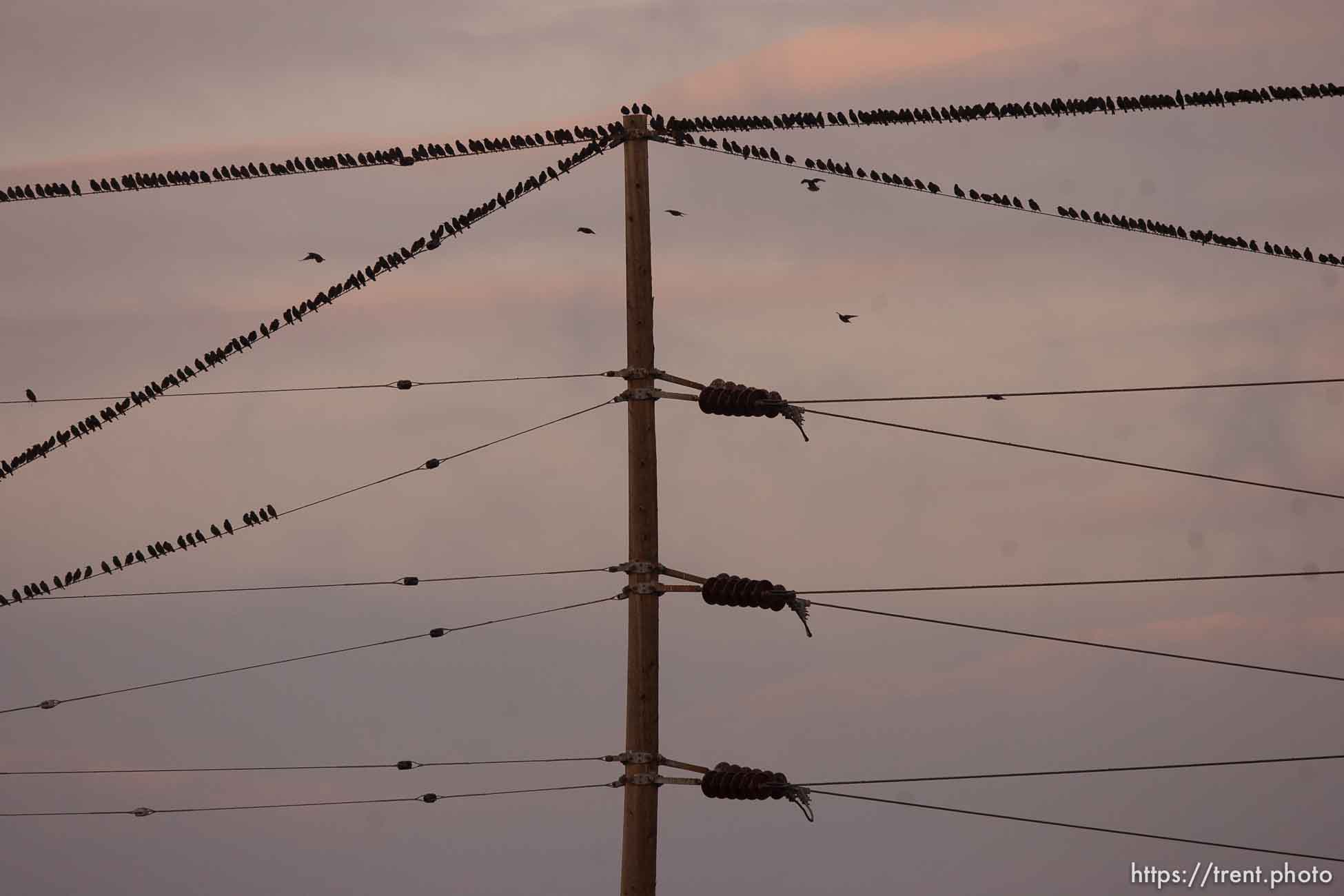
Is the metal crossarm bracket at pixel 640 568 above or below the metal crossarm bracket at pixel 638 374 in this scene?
below

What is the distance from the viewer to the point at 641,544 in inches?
1014

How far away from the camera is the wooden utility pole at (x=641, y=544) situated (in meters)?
25.5

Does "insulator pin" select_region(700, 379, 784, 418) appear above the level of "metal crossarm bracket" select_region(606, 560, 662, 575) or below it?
above

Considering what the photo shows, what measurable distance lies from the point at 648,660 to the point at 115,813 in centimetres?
1047

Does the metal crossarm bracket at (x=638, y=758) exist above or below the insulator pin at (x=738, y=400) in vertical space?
below

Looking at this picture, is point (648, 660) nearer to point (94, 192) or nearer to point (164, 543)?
point (164, 543)

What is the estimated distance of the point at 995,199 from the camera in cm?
2698

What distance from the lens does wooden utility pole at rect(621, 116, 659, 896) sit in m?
25.5

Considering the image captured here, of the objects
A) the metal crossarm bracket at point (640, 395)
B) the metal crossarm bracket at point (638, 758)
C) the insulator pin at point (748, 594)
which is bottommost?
the metal crossarm bracket at point (638, 758)

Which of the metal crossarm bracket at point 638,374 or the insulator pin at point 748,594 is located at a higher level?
the metal crossarm bracket at point 638,374

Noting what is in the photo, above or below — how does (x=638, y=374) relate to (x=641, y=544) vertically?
above

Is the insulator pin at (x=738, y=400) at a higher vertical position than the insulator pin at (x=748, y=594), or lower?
higher

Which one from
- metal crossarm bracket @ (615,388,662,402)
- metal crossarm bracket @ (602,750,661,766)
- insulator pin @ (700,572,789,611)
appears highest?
metal crossarm bracket @ (615,388,662,402)

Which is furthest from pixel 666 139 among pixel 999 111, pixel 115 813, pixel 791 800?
pixel 115 813
